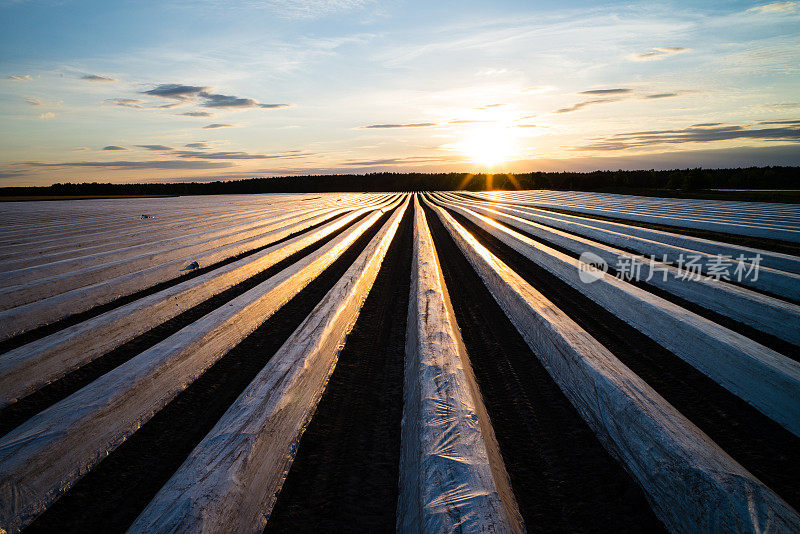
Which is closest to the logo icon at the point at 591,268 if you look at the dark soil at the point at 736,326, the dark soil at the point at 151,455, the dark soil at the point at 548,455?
the dark soil at the point at 736,326

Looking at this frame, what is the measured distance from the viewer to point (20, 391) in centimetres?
188

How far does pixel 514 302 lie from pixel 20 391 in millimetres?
3184

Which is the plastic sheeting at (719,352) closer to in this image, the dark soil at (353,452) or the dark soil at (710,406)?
the dark soil at (710,406)

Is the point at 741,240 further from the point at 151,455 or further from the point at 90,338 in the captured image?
the point at 90,338

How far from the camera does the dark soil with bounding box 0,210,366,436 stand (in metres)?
1.73

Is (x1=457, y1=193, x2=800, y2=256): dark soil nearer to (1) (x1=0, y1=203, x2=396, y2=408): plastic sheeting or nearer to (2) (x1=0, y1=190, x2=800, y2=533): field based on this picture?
(2) (x1=0, y1=190, x2=800, y2=533): field

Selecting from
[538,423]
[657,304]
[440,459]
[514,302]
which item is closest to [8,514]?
[440,459]

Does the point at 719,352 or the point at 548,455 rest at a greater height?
the point at 719,352

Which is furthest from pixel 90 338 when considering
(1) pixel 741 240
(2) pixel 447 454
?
(1) pixel 741 240

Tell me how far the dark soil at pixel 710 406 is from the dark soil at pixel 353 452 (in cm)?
140

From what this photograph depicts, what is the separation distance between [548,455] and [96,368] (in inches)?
A: 98.2

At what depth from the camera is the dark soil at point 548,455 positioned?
48.6 inches

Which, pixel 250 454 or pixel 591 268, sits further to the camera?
pixel 591 268

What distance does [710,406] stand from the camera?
1801 mm
